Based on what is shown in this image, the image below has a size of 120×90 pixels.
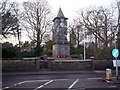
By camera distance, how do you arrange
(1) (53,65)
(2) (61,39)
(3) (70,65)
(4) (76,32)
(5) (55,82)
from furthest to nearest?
(4) (76,32)
(2) (61,39)
(3) (70,65)
(1) (53,65)
(5) (55,82)

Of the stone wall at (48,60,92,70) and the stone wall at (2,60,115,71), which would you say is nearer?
the stone wall at (2,60,115,71)

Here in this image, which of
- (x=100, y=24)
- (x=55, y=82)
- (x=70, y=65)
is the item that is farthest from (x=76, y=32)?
(x=55, y=82)

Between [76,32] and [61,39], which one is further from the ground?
[76,32]

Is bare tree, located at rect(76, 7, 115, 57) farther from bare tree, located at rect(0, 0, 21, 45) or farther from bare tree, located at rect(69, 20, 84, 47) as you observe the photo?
bare tree, located at rect(0, 0, 21, 45)

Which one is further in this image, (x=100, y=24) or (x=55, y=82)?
(x=100, y=24)

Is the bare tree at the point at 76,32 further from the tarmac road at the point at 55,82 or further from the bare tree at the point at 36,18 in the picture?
the tarmac road at the point at 55,82

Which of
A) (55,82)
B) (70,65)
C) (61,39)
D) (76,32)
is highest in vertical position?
(76,32)

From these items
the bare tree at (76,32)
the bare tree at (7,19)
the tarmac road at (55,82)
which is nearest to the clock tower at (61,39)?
the bare tree at (76,32)

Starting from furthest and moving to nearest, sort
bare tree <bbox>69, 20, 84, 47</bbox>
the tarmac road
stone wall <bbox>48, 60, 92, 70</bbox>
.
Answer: bare tree <bbox>69, 20, 84, 47</bbox>
stone wall <bbox>48, 60, 92, 70</bbox>
the tarmac road

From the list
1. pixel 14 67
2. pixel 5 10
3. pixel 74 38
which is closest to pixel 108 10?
pixel 74 38

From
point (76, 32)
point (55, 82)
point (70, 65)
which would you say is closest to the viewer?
point (55, 82)

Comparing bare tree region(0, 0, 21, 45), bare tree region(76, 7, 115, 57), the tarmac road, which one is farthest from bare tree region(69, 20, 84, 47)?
the tarmac road

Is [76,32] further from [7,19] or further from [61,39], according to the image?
[7,19]

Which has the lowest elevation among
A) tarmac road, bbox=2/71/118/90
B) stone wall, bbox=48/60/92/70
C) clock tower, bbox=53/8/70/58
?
tarmac road, bbox=2/71/118/90
